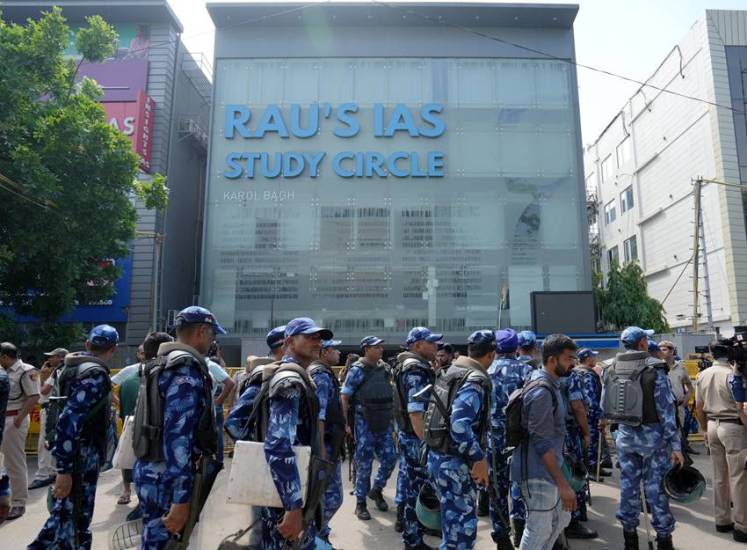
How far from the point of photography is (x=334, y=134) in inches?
858

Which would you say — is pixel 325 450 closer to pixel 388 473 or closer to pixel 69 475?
pixel 69 475

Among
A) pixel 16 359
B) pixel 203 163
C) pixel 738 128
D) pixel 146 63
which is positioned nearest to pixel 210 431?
pixel 16 359

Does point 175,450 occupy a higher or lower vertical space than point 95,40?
lower

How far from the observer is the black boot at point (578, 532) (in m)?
5.12

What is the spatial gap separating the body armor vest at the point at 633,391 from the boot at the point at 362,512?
2.89 m

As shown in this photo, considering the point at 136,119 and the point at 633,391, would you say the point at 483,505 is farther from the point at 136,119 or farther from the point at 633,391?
the point at 136,119

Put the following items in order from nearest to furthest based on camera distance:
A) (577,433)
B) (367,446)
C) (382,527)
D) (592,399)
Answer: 1. (382,527)
2. (577,433)
3. (367,446)
4. (592,399)

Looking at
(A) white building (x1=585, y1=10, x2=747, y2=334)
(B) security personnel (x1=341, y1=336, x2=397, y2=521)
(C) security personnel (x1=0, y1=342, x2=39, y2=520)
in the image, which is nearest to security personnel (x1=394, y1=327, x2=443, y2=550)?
(B) security personnel (x1=341, y1=336, x2=397, y2=521)

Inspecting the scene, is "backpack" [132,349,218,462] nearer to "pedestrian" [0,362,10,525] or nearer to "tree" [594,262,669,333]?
"pedestrian" [0,362,10,525]

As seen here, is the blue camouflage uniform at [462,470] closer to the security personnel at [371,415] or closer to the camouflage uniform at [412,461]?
the camouflage uniform at [412,461]

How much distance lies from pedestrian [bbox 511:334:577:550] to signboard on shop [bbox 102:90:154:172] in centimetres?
2194

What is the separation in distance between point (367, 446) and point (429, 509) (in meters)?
2.38

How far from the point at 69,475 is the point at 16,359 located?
3657mm

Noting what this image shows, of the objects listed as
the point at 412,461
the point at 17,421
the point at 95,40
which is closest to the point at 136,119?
the point at 95,40
